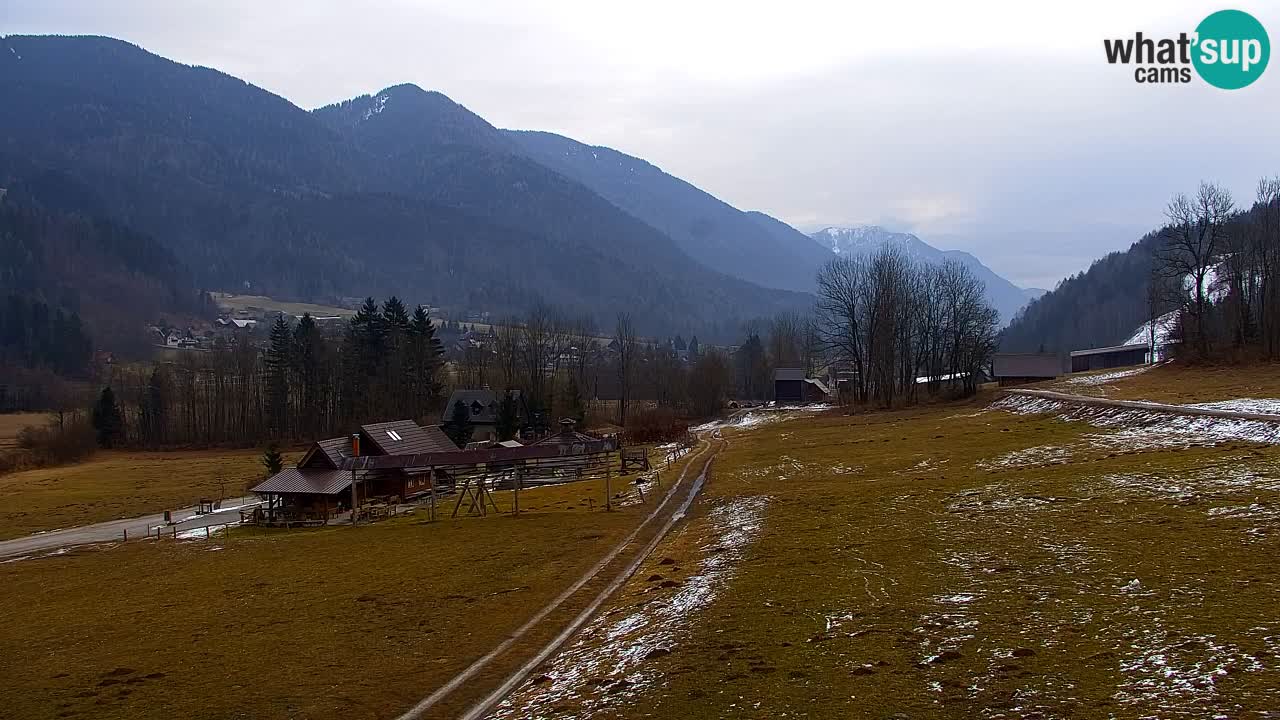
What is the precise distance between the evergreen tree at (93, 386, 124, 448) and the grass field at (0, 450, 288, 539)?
488 cm

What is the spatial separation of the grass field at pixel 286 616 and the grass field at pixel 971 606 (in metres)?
4.60

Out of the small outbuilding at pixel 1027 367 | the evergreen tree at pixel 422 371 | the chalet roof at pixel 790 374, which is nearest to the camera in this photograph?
the small outbuilding at pixel 1027 367

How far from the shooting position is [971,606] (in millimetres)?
19797

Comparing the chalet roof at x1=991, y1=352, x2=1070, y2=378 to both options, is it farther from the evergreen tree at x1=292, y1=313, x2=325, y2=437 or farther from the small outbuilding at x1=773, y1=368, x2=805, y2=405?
the evergreen tree at x1=292, y1=313, x2=325, y2=437

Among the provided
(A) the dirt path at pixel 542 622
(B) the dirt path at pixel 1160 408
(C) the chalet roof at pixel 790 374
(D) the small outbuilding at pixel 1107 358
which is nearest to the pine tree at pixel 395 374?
(C) the chalet roof at pixel 790 374

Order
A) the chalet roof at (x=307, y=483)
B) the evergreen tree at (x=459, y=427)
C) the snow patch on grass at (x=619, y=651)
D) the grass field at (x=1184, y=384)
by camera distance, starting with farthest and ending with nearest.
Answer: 1. the evergreen tree at (x=459, y=427)
2. the chalet roof at (x=307, y=483)
3. the grass field at (x=1184, y=384)
4. the snow patch on grass at (x=619, y=651)

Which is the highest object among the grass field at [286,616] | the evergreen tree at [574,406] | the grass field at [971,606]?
the evergreen tree at [574,406]

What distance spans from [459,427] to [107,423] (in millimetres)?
70591

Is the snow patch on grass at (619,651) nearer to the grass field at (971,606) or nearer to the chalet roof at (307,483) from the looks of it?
the grass field at (971,606)

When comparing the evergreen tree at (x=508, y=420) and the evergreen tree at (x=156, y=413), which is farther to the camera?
the evergreen tree at (x=156, y=413)

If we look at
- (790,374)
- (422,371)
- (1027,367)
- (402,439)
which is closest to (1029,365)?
(1027,367)

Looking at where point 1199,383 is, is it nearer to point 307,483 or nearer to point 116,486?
point 307,483

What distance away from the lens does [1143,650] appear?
15750mm

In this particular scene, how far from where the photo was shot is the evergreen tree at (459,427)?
103 metres
